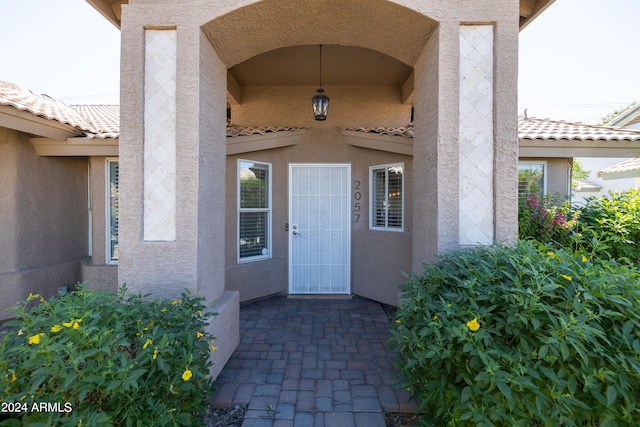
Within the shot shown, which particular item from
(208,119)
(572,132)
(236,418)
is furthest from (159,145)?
(572,132)

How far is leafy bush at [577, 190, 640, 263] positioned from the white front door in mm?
3674

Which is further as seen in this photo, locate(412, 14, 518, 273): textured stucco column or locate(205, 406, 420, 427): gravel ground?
locate(412, 14, 518, 273): textured stucco column

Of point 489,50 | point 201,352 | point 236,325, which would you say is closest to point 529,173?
point 489,50

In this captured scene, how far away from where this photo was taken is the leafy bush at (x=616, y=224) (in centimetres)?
388

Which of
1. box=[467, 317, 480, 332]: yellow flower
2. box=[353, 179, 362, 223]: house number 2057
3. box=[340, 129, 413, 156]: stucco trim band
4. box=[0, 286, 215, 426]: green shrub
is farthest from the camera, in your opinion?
box=[353, 179, 362, 223]: house number 2057

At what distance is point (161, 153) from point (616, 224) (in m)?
5.89

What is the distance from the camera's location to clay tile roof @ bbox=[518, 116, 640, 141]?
4.89 meters

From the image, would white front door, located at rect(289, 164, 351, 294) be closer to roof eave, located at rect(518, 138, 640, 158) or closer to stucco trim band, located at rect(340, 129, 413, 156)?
stucco trim band, located at rect(340, 129, 413, 156)

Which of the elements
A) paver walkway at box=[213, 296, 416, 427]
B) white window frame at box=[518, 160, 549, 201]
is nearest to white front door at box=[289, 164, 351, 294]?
paver walkway at box=[213, 296, 416, 427]

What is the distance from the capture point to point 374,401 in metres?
2.74

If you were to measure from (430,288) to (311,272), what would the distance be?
3.74m

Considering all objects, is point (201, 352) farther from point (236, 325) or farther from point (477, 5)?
point (477, 5)

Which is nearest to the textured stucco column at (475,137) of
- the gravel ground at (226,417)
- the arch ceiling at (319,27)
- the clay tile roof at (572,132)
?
the arch ceiling at (319,27)

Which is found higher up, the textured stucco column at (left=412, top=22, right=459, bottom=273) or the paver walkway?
the textured stucco column at (left=412, top=22, right=459, bottom=273)
